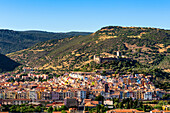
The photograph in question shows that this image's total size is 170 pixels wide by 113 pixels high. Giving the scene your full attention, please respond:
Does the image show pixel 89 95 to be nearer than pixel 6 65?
Yes

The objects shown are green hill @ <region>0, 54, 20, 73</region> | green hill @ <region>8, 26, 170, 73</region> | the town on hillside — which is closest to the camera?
the town on hillside

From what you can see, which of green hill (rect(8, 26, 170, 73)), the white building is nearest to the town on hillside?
the white building

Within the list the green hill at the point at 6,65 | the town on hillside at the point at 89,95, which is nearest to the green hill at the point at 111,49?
the green hill at the point at 6,65

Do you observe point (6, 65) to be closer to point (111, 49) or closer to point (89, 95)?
point (111, 49)

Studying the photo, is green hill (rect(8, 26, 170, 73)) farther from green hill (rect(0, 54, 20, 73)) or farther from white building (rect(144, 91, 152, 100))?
white building (rect(144, 91, 152, 100))

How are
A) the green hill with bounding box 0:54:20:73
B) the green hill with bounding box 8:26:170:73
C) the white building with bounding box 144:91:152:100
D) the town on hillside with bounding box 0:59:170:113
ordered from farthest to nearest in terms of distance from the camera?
the green hill with bounding box 0:54:20:73 → the green hill with bounding box 8:26:170:73 → the white building with bounding box 144:91:152:100 → the town on hillside with bounding box 0:59:170:113

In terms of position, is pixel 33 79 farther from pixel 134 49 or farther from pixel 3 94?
pixel 134 49

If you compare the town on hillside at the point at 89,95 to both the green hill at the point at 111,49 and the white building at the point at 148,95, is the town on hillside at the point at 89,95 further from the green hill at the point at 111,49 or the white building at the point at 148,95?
the green hill at the point at 111,49

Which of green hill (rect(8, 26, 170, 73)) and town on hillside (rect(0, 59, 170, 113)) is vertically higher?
green hill (rect(8, 26, 170, 73))

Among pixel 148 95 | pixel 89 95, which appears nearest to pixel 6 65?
pixel 89 95

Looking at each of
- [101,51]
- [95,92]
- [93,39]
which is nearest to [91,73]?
[95,92]
